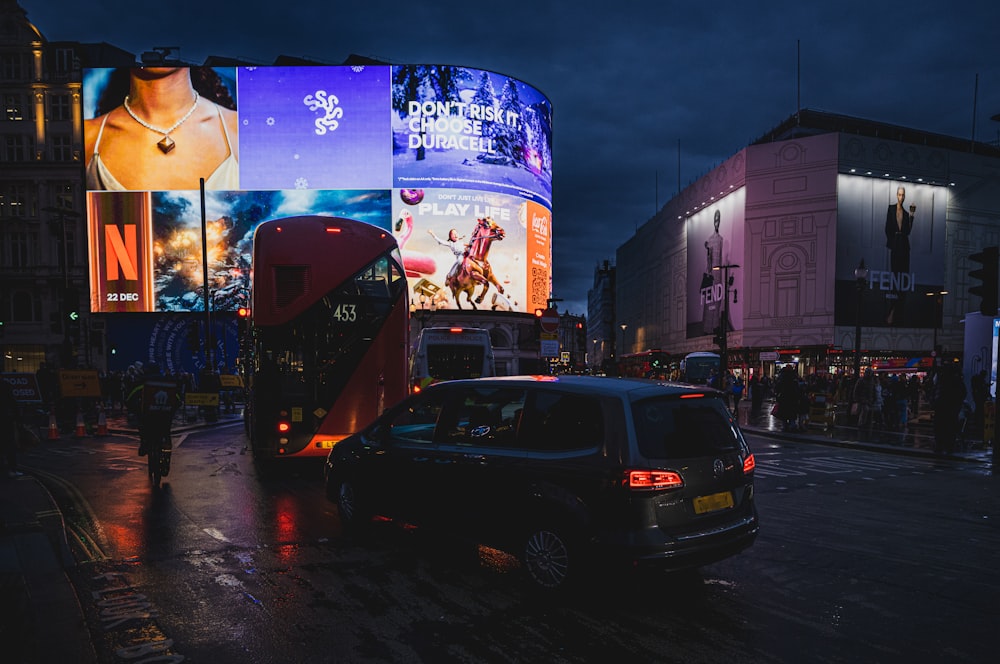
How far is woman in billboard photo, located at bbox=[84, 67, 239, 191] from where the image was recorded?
47.3 meters

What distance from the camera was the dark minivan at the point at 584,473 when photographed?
14.7ft

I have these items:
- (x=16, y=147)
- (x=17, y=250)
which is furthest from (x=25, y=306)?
(x=16, y=147)

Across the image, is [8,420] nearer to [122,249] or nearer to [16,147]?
[122,249]

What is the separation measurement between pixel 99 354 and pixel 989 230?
2766 inches

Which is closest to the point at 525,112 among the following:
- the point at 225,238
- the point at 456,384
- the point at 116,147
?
the point at 225,238

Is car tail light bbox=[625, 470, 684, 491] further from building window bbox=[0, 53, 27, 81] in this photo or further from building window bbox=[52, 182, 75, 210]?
building window bbox=[0, 53, 27, 81]

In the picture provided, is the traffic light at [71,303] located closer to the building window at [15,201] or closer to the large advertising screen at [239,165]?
the large advertising screen at [239,165]

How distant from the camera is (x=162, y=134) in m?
47.5

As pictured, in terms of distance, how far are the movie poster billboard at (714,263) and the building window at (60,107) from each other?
51590 millimetres

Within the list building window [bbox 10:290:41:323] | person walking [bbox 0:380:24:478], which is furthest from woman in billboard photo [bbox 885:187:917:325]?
building window [bbox 10:290:41:323]

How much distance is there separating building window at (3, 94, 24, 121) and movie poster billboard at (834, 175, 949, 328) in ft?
202

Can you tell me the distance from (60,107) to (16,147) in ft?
14.7

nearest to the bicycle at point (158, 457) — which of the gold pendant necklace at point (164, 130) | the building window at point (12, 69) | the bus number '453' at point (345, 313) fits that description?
the bus number '453' at point (345, 313)

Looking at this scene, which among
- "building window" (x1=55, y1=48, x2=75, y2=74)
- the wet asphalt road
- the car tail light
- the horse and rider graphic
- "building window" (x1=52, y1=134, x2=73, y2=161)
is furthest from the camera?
"building window" (x1=52, y1=134, x2=73, y2=161)
